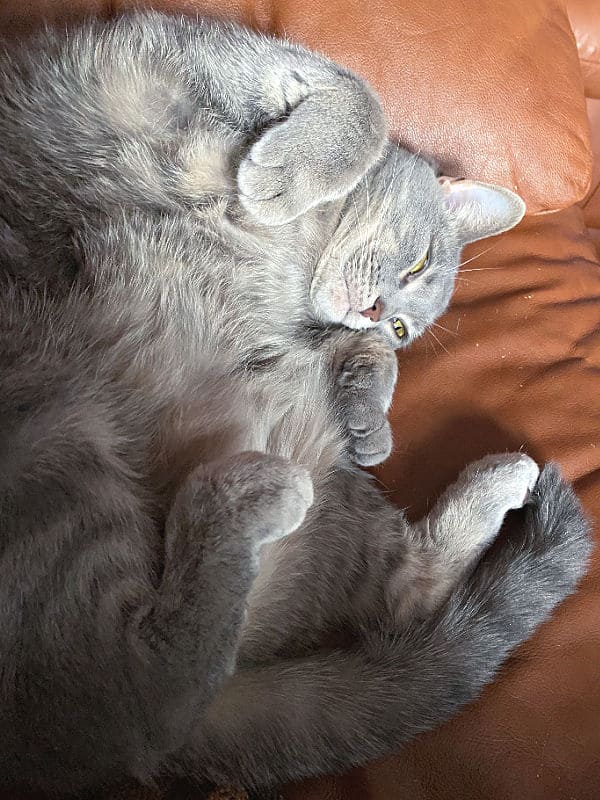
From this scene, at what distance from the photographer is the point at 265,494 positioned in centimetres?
101

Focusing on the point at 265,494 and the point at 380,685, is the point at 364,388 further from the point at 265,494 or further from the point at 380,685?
the point at 380,685

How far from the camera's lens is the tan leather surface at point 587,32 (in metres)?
2.11

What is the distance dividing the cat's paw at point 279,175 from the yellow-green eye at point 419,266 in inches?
13.4

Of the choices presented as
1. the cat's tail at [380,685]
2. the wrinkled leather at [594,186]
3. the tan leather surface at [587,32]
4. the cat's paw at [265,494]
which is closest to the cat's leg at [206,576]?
the cat's paw at [265,494]

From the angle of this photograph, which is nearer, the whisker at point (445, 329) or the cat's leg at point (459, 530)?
the cat's leg at point (459, 530)

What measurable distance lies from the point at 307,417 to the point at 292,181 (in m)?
0.43

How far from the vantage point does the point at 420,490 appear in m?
1.38

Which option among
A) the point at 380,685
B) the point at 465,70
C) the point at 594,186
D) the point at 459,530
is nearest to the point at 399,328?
the point at 459,530

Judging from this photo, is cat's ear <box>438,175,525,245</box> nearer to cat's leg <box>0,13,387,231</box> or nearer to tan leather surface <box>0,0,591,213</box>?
tan leather surface <box>0,0,591,213</box>

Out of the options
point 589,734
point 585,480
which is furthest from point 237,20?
point 589,734

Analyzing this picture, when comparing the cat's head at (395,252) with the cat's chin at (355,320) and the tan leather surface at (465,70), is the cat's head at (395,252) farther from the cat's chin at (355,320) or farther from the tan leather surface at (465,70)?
the tan leather surface at (465,70)

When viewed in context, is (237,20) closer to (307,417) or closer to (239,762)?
(307,417)

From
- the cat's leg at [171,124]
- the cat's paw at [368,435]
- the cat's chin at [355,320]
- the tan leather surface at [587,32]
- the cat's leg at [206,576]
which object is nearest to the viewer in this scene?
the cat's leg at [206,576]

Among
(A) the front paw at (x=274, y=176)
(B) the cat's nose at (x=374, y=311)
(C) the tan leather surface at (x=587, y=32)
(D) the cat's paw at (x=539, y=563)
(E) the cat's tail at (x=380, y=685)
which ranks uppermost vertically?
(C) the tan leather surface at (x=587, y=32)
